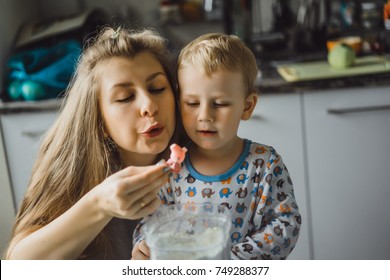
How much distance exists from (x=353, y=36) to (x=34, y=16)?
904mm

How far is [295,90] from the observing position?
3.34 feet

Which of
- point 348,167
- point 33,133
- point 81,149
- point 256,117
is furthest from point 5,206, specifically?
point 348,167

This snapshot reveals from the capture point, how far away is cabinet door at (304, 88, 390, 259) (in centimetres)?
87

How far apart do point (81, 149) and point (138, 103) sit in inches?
4.1

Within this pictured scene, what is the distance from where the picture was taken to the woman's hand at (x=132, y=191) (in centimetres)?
44

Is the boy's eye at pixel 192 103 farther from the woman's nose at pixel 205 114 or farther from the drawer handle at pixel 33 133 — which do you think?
the drawer handle at pixel 33 133

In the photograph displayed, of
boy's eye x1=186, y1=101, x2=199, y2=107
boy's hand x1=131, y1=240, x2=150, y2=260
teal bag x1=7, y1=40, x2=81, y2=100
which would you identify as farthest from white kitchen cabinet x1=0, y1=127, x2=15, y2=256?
boy's eye x1=186, y1=101, x2=199, y2=107

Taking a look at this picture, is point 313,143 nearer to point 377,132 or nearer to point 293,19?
point 377,132

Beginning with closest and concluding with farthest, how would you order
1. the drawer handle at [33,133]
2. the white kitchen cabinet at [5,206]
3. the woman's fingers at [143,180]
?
the woman's fingers at [143,180] → the white kitchen cabinet at [5,206] → the drawer handle at [33,133]

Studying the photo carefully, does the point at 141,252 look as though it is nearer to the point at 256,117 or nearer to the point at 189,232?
the point at 189,232

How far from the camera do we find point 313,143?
0.98 metres

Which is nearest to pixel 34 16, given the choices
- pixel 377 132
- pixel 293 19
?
pixel 293 19

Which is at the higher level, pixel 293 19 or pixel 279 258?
pixel 293 19

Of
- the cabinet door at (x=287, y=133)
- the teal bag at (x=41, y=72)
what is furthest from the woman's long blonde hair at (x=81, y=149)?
the teal bag at (x=41, y=72)
